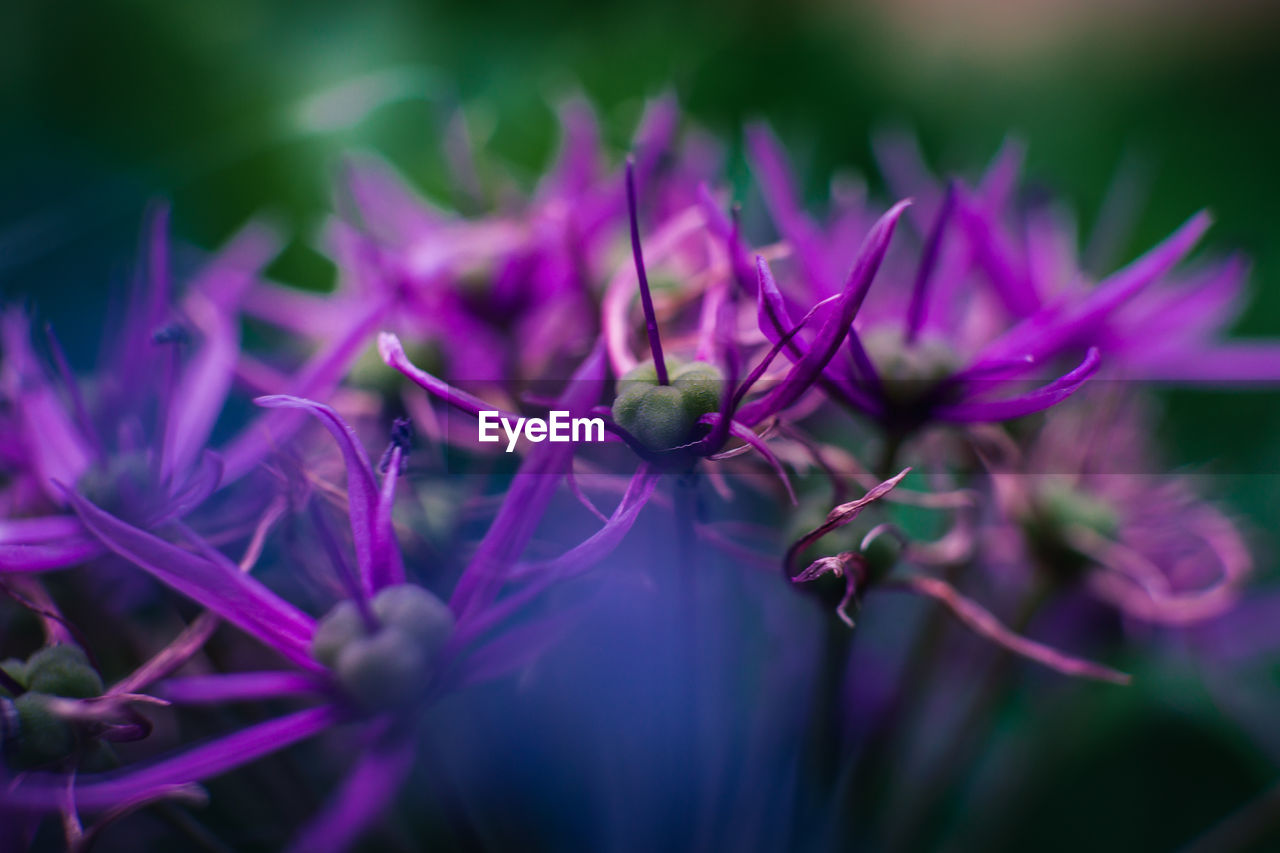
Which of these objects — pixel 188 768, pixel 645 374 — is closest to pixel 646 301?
pixel 645 374

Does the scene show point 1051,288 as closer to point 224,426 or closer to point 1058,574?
point 1058,574

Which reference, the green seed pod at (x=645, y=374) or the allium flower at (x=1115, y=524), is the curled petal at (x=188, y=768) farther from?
the allium flower at (x=1115, y=524)

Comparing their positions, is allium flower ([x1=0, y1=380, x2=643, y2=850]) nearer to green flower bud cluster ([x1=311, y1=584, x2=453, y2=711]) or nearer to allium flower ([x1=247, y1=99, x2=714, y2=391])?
green flower bud cluster ([x1=311, y1=584, x2=453, y2=711])

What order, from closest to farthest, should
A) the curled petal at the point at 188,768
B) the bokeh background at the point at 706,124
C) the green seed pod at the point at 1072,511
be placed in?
the curled petal at the point at 188,768 < the green seed pod at the point at 1072,511 < the bokeh background at the point at 706,124

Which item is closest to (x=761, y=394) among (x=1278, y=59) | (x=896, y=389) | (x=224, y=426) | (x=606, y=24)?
(x=896, y=389)

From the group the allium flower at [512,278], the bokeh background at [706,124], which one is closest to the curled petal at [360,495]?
the allium flower at [512,278]

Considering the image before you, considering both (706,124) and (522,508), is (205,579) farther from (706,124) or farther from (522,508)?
(706,124)

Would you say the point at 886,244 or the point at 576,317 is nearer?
the point at 886,244
